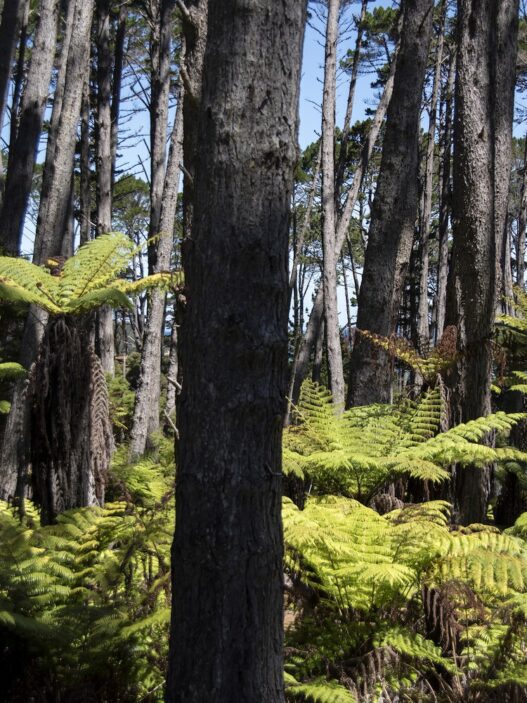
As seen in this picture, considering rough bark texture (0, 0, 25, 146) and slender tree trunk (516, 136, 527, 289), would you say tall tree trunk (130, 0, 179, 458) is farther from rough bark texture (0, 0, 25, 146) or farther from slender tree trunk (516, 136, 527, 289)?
slender tree trunk (516, 136, 527, 289)

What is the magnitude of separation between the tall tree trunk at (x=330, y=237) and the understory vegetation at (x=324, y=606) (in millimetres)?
6114

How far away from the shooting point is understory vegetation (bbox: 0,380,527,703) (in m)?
2.60

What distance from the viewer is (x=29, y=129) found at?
33.6ft

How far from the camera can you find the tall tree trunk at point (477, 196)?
5113mm

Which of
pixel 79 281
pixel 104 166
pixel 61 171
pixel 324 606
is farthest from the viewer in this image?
pixel 104 166

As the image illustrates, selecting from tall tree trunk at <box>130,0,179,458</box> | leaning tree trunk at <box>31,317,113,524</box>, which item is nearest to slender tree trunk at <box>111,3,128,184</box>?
tall tree trunk at <box>130,0,179,458</box>

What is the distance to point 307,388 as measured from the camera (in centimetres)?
477

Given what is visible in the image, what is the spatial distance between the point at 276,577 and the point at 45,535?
1.64 meters

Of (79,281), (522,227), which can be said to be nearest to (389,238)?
(79,281)

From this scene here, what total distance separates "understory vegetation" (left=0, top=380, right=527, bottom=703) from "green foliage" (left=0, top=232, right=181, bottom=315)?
1.11m

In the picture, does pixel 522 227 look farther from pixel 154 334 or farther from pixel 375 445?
pixel 375 445

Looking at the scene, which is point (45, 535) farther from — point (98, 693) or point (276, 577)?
point (276, 577)

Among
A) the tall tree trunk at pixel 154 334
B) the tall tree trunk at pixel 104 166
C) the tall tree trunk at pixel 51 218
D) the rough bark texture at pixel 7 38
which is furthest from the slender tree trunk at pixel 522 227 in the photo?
the tall tree trunk at pixel 51 218

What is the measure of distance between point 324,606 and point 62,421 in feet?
5.67
